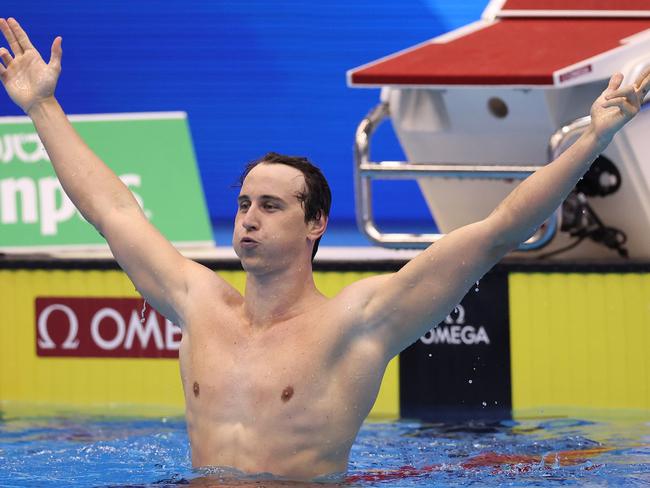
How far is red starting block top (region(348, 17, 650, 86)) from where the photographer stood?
5035 mm

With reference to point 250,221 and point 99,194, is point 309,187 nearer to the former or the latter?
point 250,221

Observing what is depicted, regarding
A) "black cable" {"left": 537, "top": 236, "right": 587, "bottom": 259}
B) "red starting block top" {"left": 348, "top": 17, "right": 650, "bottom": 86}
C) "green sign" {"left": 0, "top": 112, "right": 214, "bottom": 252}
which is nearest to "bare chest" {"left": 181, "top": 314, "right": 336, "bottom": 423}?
"red starting block top" {"left": 348, "top": 17, "right": 650, "bottom": 86}

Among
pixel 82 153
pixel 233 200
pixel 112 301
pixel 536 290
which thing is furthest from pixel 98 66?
pixel 82 153

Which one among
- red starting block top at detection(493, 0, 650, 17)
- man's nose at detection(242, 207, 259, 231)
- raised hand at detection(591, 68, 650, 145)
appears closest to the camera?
raised hand at detection(591, 68, 650, 145)

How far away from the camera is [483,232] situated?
9.34 ft

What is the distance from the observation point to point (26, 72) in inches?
130

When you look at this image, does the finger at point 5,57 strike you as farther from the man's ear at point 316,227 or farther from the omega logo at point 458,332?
the omega logo at point 458,332

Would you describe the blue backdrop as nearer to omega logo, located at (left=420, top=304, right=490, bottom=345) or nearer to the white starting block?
the white starting block

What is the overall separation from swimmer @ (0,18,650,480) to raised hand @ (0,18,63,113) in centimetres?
7

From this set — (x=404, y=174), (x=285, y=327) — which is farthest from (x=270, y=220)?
(x=404, y=174)

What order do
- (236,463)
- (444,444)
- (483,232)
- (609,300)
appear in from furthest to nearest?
(609,300)
(444,444)
(236,463)
(483,232)

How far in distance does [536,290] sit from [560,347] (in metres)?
0.24

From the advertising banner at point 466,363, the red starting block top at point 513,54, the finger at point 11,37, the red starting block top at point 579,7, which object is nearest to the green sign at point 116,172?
the red starting block top at point 513,54

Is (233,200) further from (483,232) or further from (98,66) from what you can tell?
(483,232)
